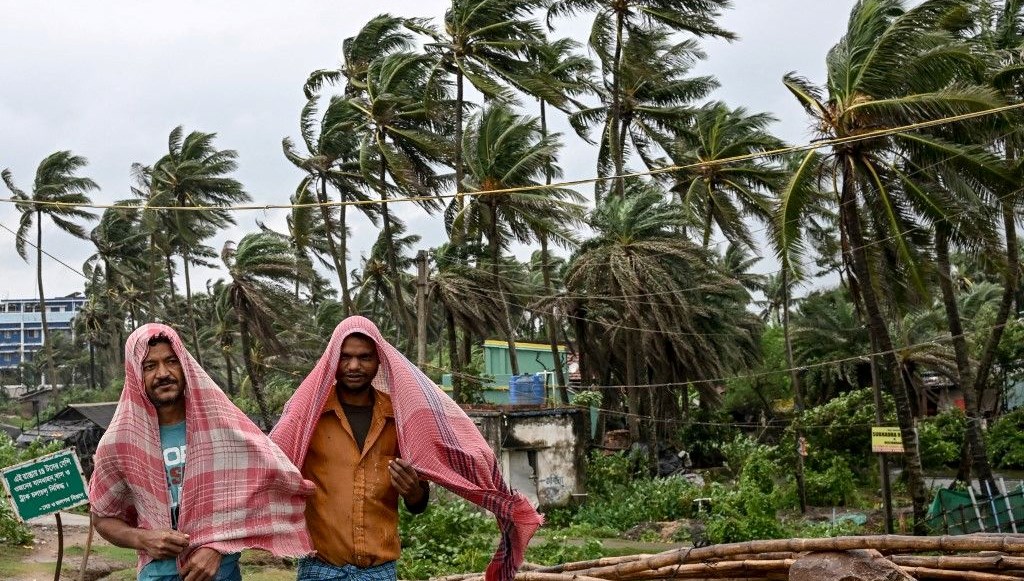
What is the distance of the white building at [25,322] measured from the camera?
11119cm

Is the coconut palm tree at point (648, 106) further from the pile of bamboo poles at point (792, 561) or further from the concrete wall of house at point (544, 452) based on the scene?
the pile of bamboo poles at point (792, 561)

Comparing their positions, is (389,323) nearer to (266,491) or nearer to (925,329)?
(925,329)

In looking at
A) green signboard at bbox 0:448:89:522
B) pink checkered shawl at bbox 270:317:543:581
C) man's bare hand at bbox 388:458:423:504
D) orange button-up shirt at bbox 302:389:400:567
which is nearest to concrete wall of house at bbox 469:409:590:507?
green signboard at bbox 0:448:89:522

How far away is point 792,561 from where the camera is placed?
15.1 ft

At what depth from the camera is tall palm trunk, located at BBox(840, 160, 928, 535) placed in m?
14.5

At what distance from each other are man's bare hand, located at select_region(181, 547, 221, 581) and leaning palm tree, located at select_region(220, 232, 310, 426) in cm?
2621

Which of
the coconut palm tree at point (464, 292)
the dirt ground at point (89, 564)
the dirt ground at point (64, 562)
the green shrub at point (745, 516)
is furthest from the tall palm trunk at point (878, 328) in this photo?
the coconut palm tree at point (464, 292)

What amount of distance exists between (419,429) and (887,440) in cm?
1268

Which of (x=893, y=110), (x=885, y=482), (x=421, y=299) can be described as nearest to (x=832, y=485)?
(x=885, y=482)

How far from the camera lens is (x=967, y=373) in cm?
1906

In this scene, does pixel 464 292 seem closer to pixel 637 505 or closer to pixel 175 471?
pixel 637 505

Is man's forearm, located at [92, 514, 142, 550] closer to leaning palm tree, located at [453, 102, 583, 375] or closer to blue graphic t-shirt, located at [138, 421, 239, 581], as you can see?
blue graphic t-shirt, located at [138, 421, 239, 581]

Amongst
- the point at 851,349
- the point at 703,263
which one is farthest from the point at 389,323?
the point at 703,263

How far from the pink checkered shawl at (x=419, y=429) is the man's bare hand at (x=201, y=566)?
446 mm
